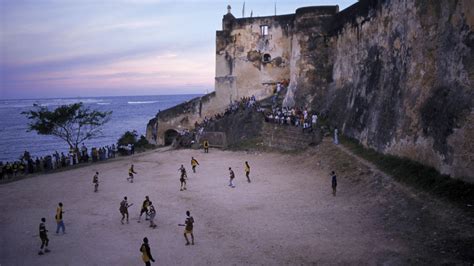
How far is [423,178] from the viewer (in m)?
13.6

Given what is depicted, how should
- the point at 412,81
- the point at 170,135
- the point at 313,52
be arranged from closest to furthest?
1. the point at 412,81
2. the point at 313,52
3. the point at 170,135

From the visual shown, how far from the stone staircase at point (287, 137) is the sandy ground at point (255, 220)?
2.05 m

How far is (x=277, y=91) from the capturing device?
33344 millimetres

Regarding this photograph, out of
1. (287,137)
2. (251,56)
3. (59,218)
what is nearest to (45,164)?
(287,137)

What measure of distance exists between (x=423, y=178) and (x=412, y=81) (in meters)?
4.15

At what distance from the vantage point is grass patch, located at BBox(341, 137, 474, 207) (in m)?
11.8

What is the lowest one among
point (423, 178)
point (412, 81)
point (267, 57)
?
point (423, 178)

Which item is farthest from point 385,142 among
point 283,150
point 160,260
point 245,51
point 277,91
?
point 245,51

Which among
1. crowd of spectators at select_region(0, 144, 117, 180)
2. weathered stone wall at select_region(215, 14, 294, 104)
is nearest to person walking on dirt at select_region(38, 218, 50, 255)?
crowd of spectators at select_region(0, 144, 117, 180)

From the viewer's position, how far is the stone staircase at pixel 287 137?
2330cm

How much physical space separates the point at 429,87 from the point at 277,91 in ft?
61.7

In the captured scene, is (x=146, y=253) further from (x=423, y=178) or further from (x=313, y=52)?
(x=313, y=52)

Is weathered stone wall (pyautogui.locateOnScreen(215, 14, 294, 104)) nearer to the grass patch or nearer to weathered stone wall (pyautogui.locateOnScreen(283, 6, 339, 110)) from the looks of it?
weathered stone wall (pyautogui.locateOnScreen(283, 6, 339, 110))

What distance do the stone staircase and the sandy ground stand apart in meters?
2.05
